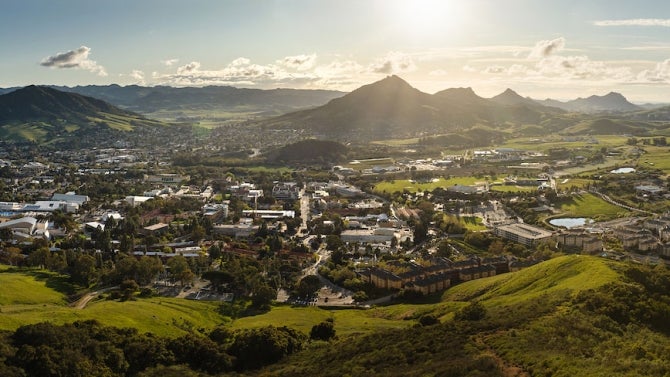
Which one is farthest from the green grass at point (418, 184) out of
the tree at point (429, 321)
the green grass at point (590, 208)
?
the tree at point (429, 321)

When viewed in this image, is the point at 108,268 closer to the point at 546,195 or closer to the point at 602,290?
the point at 602,290

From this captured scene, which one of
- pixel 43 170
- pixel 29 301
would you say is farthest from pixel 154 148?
pixel 29 301

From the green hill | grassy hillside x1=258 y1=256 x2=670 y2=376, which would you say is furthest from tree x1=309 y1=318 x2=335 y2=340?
grassy hillside x1=258 y1=256 x2=670 y2=376

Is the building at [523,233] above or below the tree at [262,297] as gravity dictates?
below

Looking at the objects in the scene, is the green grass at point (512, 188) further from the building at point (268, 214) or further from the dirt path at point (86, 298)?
the dirt path at point (86, 298)

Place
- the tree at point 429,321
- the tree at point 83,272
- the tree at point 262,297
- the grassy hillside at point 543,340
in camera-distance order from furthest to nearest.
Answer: the tree at point 83,272
the tree at point 262,297
the tree at point 429,321
the grassy hillside at point 543,340

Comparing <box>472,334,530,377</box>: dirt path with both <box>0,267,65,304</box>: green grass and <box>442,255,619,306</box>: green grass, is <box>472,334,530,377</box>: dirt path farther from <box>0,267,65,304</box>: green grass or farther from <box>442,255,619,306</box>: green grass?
<box>0,267,65,304</box>: green grass
